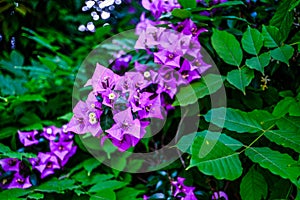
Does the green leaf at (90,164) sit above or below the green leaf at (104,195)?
above

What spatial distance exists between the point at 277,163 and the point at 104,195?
0.51m

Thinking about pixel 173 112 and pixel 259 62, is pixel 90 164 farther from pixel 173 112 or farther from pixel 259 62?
pixel 259 62

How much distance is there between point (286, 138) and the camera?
886 millimetres

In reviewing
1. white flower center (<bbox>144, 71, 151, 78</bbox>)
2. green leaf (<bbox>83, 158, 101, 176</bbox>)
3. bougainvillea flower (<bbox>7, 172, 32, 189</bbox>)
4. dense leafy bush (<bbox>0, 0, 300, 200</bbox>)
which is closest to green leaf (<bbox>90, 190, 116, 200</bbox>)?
dense leafy bush (<bbox>0, 0, 300, 200</bbox>)

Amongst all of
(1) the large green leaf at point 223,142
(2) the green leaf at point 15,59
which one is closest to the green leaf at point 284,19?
(1) the large green leaf at point 223,142

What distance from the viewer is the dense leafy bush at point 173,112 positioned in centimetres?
94

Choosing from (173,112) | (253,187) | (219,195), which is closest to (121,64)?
(173,112)

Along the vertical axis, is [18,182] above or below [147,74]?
below

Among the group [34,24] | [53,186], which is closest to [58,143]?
[53,186]

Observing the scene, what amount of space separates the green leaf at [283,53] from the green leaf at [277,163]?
288mm

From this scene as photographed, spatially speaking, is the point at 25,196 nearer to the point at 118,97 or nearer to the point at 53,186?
the point at 53,186

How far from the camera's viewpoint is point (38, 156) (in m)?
1.22

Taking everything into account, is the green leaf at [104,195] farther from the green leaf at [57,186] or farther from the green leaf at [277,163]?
the green leaf at [277,163]

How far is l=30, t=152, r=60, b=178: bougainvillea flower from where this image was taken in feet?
3.92
